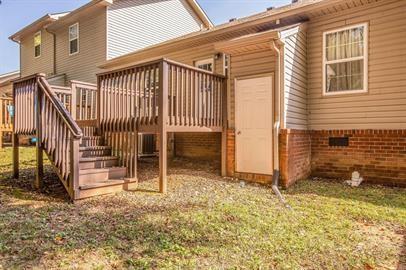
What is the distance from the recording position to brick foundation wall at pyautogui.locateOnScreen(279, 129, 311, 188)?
238 inches

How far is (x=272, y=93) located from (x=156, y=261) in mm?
4589

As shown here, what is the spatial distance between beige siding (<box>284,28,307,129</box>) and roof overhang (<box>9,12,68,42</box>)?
13.3m

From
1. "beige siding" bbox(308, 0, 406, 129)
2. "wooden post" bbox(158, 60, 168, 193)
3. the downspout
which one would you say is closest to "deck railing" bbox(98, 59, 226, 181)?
"wooden post" bbox(158, 60, 168, 193)

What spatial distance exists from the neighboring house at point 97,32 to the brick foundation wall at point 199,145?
5598mm

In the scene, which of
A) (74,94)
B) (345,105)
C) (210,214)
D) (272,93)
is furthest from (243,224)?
(74,94)

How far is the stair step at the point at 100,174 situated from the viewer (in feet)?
16.6

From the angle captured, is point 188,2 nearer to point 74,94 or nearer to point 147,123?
point 74,94

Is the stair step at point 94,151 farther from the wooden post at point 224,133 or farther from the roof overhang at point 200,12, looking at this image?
the roof overhang at point 200,12

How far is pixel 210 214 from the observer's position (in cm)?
420

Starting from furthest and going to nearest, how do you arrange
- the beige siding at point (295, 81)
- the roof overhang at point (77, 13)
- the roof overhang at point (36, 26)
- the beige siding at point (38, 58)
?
the beige siding at point (38, 58) < the roof overhang at point (36, 26) < the roof overhang at point (77, 13) < the beige siding at point (295, 81)

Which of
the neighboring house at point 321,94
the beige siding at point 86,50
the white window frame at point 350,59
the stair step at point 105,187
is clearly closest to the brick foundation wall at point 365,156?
the neighboring house at point 321,94

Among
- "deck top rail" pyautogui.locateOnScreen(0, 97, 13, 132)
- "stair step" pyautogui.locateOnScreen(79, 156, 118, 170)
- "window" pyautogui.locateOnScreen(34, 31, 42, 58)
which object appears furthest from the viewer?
"window" pyautogui.locateOnScreen(34, 31, 42, 58)

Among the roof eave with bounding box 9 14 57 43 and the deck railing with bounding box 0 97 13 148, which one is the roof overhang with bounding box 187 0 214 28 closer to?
the roof eave with bounding box 9 14 57 43

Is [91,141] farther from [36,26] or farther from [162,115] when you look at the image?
[36,26]
